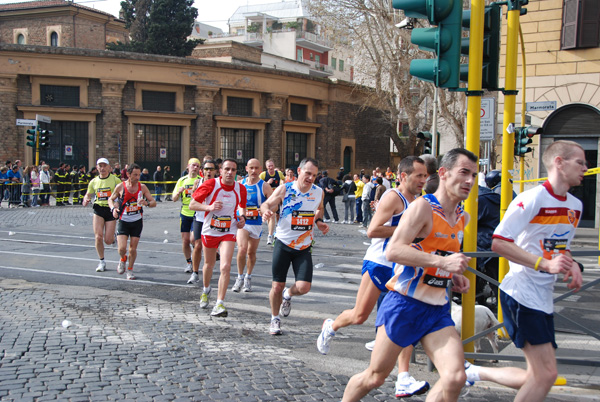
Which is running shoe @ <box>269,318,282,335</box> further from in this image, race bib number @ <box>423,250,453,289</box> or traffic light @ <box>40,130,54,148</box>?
traffic light @ <box>40,130,54,148</box>

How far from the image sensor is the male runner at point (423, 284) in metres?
3.67

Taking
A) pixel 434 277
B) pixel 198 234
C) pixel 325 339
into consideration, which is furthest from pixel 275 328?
pixel 198 234

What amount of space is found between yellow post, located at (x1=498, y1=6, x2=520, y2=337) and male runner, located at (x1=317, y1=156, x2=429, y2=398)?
1.70 meters

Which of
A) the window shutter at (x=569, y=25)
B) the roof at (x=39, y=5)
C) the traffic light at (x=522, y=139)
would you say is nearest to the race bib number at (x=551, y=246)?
the traffic light at (x=522, y=139)

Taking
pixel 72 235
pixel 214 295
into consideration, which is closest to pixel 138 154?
pixel 72 235

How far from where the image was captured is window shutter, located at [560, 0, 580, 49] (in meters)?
19.6

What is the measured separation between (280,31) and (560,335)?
66.7m

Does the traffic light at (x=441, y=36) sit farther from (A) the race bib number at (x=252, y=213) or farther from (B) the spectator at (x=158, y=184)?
(B) the spectator at (x=158, y=184)

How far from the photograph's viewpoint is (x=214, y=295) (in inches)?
350

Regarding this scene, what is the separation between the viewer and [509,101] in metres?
6.63

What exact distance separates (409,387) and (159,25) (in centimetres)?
4314

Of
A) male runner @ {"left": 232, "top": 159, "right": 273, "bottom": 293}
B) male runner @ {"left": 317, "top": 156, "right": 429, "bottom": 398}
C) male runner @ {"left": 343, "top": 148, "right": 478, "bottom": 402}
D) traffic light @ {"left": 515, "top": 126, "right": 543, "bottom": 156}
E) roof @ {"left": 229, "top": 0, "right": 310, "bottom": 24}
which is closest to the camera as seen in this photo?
male runner @ {"left": 343, "top": 148, "right": 478, "bottom": 402}

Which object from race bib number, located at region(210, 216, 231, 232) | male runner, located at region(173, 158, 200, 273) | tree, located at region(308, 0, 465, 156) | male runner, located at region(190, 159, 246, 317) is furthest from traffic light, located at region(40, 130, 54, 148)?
race bib number, located at region(210, 216, 231, 232)

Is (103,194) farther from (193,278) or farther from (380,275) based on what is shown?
(380,275)
